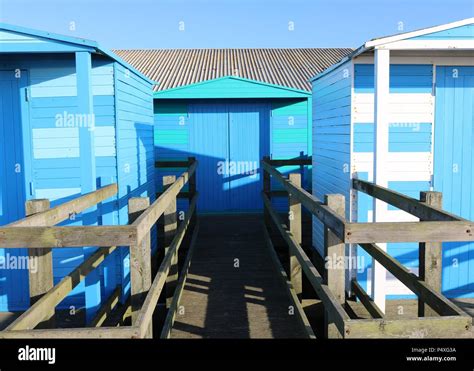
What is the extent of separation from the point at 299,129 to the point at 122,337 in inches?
332

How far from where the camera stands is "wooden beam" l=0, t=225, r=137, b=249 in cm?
303

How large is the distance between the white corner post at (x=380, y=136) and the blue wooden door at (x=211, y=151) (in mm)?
5754

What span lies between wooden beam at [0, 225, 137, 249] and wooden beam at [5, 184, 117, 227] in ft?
0.52

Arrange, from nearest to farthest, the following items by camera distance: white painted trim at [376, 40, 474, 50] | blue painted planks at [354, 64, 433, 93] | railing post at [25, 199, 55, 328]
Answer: railing post at [25, 199, 55, 328], white painted trim at [376, 40, 474, 50], blue painted planks at [354, 64, 433, 93]

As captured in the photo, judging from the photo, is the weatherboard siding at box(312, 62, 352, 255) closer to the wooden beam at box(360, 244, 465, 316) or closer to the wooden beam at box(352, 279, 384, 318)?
the wooden beam at box(352, 279, 384, 318)

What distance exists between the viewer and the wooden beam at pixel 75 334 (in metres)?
2.68

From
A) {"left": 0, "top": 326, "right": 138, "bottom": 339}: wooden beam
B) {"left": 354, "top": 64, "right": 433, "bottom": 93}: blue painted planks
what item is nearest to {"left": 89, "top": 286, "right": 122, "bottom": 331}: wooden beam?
{"left": 0, "top": 326, "right": 138, "bottom": 339}: wooden beam

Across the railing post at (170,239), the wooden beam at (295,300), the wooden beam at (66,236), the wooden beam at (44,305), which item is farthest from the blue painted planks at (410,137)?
the wooden beam at (66,236)

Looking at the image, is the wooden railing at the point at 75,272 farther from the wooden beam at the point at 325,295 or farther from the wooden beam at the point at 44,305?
the wooden beam at the point at 325,295

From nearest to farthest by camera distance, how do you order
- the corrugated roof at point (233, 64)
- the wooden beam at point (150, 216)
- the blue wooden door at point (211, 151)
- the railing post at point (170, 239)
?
the wooden beam at point (150, 216)
the railing post at point (170, 239)
the blue wooden door at point (211, 151)
the corrugated roof at point (233, 64)

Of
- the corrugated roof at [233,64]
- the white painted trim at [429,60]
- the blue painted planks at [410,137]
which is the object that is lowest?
the blue painted planks at [410,137]

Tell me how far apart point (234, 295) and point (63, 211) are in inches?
88.4

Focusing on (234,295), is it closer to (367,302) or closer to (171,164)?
(367,302)

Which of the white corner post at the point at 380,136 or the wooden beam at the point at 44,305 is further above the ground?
the white corner post at the point at 380,136
